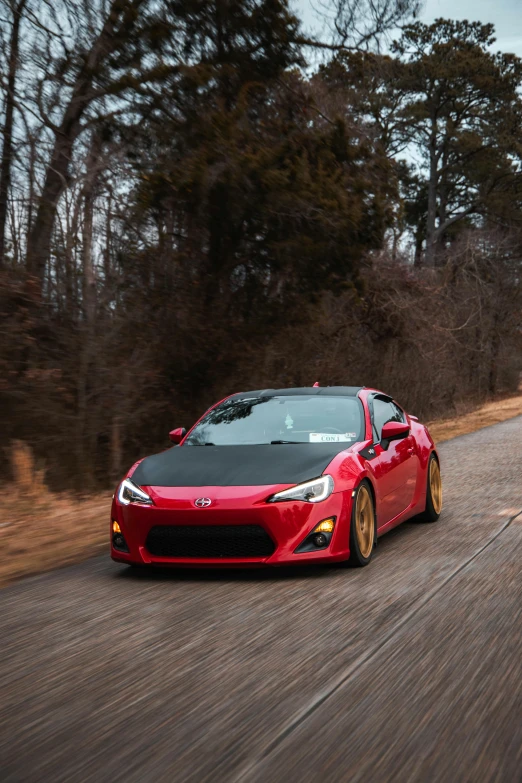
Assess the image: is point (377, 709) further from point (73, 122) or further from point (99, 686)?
point (73, 122)

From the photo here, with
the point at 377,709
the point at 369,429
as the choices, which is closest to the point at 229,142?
the point at 369,429

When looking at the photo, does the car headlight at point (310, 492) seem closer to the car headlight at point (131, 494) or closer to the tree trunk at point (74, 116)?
the car headlight at point (131, 494)

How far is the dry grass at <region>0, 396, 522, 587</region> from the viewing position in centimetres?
783

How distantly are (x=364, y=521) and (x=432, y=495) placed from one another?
2.15 m

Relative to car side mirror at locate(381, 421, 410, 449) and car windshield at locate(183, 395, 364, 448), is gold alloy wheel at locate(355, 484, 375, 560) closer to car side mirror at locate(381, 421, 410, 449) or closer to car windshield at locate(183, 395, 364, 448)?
car windshield at locate(183, 395, 364, 448)

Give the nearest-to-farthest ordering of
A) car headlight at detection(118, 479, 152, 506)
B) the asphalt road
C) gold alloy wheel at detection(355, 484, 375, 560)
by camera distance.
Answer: the asphalt road < car headlight at detection(118, 479, 152, 506) < gold alloy wheel at detection(355, 484, 375, 560)

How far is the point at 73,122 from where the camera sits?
592 inches

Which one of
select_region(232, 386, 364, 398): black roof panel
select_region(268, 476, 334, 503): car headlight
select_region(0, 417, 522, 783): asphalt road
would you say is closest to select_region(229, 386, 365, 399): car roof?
select_region(232, 386, 364, 398): black roof panel

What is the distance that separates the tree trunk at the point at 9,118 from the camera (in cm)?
1333

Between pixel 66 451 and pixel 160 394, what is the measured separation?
3.03m

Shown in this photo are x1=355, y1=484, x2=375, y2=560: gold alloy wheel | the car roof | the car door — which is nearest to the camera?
x1=355, y1=484, x2=375, y2=560: gold alloy wheel

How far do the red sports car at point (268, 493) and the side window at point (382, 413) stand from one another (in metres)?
0.09

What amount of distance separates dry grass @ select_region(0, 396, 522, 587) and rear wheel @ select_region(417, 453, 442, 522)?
2898 mm

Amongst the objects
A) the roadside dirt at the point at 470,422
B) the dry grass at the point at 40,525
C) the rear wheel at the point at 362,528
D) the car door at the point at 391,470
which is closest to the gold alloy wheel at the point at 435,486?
the car door at the point at 391,470
